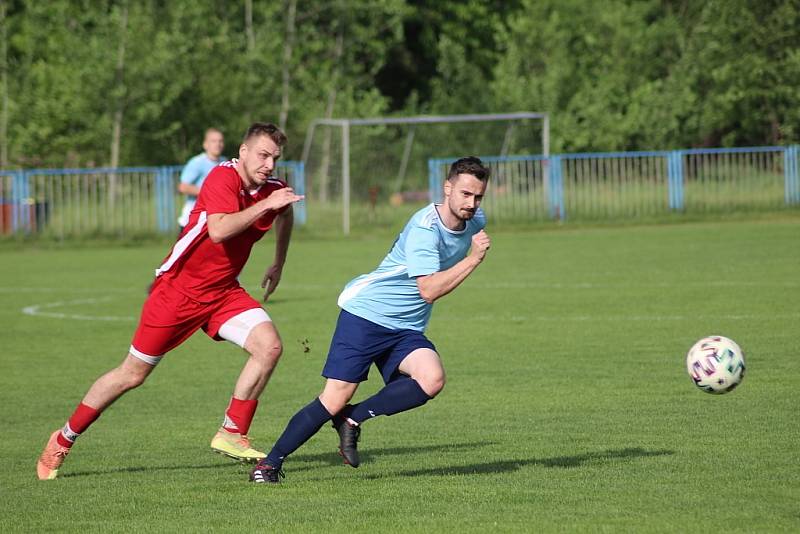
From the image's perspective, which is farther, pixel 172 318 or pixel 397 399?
pixel 172 318

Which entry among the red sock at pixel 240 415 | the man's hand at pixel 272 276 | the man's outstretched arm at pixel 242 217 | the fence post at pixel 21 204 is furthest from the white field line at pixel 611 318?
the fence post at pixel 21 204

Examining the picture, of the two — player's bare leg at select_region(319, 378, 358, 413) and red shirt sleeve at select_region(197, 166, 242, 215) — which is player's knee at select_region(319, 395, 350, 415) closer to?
player's bare leg at select_region(319, 378, 358, 413)

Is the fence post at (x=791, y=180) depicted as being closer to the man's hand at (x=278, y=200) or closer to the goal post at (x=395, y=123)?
the goal post at (x=395, y=123)

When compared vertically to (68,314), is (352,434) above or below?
below

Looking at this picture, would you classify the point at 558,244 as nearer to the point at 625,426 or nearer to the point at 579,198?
the point at 579,198

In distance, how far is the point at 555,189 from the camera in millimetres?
33281

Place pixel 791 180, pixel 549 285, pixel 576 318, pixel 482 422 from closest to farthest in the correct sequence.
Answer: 1. pixel 482 422
2. pixel 576 318
3. pixel 549 285
4. pixel 791 180

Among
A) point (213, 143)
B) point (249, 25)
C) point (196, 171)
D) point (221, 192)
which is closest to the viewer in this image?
point (221, 192)

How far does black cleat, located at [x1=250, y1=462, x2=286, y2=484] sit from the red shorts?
942 mm

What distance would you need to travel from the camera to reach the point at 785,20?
40.4 m

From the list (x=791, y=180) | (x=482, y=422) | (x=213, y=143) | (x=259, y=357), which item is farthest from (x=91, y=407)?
(x=791, y=180)

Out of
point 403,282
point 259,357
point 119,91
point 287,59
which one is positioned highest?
point 287,59

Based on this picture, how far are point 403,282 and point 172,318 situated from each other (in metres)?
1.44

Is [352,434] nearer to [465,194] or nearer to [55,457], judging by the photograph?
[465,194]
